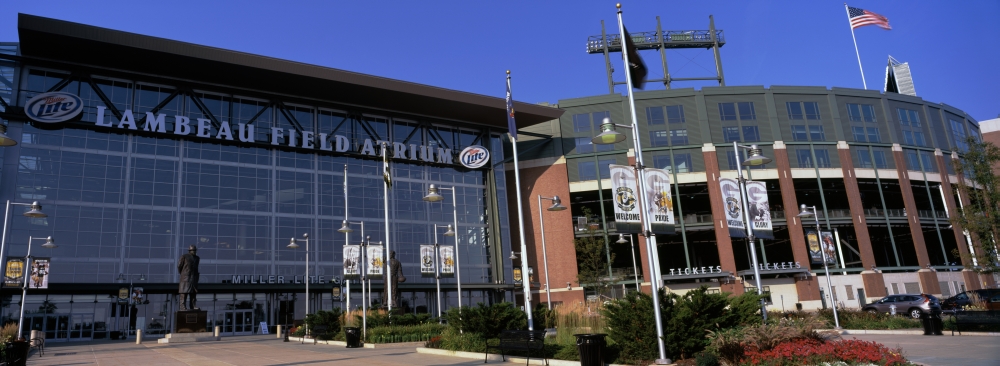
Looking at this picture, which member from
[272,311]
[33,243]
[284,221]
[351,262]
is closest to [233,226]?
[284,221]

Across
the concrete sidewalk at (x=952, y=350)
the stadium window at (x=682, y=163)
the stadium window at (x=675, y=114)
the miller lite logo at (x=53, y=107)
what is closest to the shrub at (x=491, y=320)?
the concrete sidewalk at (x=952, y=350)

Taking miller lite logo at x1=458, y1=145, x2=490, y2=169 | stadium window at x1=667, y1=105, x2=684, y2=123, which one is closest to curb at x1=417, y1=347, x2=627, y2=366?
miller lite logo at x1=458, y1=145, x2=490, y2=169

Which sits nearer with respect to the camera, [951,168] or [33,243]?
[33,243]

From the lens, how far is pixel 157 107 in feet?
165

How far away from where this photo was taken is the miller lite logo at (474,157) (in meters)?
62.9

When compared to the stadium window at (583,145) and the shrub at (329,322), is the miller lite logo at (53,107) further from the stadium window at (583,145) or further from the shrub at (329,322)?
the stadium window at (583,145)

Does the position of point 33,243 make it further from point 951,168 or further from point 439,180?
point 951,168

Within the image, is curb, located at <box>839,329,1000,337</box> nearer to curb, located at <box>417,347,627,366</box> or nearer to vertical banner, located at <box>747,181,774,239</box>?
vertical banner, located at <box>747,181,774,239</box>

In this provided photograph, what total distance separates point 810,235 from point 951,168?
53886mm

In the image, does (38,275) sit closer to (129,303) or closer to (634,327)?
(129,303)

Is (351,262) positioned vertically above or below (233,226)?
below

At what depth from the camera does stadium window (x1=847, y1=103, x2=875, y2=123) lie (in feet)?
227

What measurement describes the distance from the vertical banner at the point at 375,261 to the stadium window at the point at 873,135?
185ft

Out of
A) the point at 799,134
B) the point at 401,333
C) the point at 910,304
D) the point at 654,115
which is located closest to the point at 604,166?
the point at 654,115
